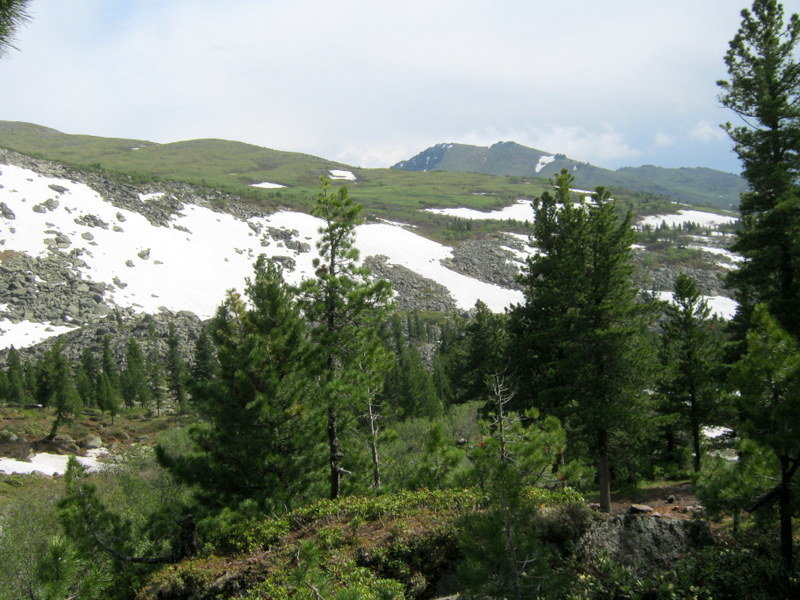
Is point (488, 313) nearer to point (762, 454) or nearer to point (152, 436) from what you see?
point (762, 454)

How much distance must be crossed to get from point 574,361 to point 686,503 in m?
7.11

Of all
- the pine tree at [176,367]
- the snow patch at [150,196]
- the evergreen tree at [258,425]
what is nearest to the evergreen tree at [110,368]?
the pine tree at [176,367]

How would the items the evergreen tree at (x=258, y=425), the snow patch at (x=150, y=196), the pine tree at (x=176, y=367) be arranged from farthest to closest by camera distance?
the snow patch at (x=150, y=196)
the pine tree at (x=176, y=367)
the evergreen tree at (x=258, y=425)

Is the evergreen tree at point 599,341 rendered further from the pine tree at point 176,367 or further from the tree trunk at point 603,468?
the pine tree at point 176,367

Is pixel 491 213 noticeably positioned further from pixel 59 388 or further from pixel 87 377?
pixel 59 388

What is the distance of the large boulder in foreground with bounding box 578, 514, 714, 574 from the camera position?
7414 millimetres

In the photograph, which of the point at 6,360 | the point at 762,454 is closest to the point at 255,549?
the point at 762,454

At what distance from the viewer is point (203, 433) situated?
12.7 meters

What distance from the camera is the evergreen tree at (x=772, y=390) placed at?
636 centimetres

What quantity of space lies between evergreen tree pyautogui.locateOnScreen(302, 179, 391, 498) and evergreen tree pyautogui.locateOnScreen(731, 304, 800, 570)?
8036 mm

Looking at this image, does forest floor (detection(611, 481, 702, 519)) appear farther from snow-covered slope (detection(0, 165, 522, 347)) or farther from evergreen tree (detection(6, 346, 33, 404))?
evergreen tree (detection(6, 346, 33, 404))

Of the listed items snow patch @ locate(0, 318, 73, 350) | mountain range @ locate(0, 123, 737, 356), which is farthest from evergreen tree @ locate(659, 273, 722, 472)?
snow patch @ locate(0, 318, 73, 350)

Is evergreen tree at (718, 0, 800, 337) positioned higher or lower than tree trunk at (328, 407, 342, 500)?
higher

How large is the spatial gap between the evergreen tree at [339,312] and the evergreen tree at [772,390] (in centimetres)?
804
